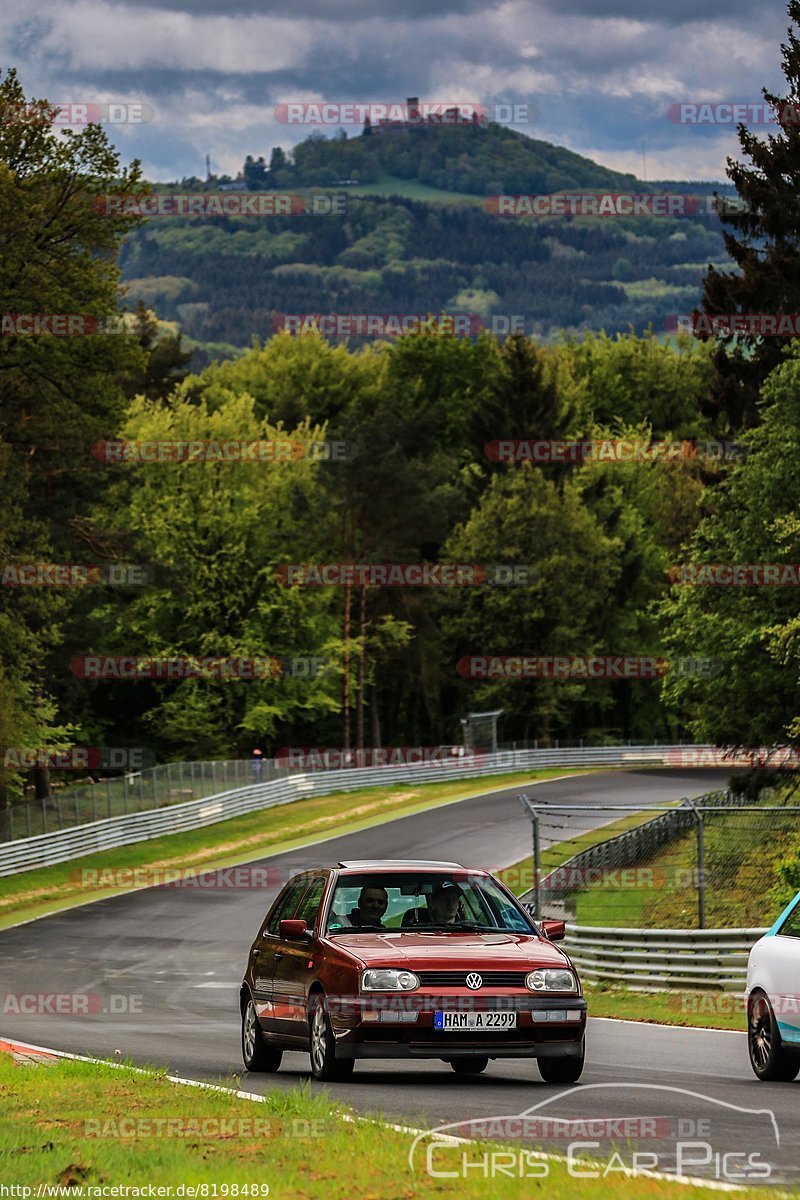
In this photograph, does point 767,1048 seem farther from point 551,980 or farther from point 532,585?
point 532,585

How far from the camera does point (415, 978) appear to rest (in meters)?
12.6

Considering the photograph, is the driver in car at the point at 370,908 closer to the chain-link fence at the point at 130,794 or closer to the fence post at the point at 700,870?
the fence post at the point at 700,870

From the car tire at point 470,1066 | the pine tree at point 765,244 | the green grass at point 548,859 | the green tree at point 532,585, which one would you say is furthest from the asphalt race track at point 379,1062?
the green tree at point 532,585

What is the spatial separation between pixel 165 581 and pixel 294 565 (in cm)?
1401

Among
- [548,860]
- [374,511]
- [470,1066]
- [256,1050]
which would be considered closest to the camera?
[470,1066]

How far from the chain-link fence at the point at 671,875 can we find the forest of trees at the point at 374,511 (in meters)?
2.78

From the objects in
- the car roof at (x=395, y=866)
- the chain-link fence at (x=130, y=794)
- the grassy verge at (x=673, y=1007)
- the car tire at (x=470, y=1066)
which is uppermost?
the car roof at (x=395, y=866)

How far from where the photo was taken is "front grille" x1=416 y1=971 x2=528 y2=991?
1261 cm

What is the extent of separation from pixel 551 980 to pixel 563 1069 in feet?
2.13

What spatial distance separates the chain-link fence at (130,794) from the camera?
48.7 m

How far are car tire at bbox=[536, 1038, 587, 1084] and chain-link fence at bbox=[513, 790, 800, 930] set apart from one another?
1282 cm

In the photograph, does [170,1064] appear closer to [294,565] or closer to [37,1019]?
[37,1019]

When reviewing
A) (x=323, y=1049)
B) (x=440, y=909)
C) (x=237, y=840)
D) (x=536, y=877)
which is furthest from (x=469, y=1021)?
(x=237, y=840)

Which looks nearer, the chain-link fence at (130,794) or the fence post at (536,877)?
the fence post at (536,877)
